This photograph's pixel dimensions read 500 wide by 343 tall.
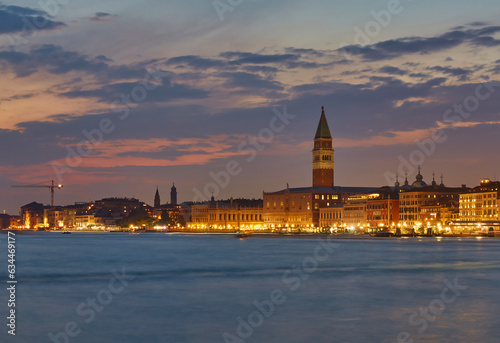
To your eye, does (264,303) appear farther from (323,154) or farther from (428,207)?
(323,154)

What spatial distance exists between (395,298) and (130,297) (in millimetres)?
11558

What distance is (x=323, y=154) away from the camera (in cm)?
19338

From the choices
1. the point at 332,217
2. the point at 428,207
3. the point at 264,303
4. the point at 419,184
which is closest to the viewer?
the point at 264,303

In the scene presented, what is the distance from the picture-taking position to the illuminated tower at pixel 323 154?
193750 mm

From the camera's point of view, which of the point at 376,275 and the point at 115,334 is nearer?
the point at 115,334

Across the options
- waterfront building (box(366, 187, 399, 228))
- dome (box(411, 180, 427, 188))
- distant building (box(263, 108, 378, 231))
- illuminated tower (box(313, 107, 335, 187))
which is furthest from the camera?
illuminated tower (box(313, 107, 335, 187))

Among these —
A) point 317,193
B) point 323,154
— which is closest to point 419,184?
point 317,193

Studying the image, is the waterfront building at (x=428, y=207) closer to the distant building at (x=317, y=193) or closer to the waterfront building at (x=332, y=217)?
the waterfront building at (x=332, y=217)

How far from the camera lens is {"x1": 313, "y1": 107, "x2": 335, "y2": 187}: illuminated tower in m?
194

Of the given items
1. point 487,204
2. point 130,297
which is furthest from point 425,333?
point 487,204

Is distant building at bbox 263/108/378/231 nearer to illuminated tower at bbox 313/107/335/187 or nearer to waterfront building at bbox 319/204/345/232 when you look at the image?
illuminated tower at bbox 313/107/335/187

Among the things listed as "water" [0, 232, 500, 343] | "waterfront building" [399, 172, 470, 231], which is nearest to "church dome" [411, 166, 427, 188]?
"waterfront building" [399, 172, 470, 231]

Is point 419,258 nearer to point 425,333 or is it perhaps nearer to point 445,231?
point 425,333

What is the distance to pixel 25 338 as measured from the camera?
2330 centimetres
